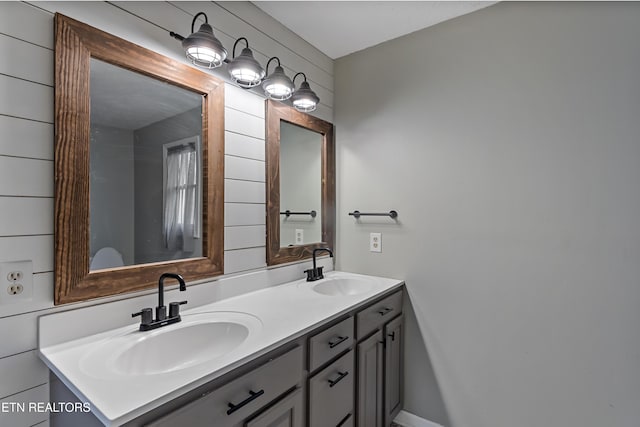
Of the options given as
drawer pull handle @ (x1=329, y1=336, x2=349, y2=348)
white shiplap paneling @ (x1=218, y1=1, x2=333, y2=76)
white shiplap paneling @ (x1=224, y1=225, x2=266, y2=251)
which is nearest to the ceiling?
white shiplap paneling @ (x1=218, y1=1, x2=333, y2=76)

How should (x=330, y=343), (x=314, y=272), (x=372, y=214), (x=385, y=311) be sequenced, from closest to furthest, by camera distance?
(x=330, y=343), (x=385, y=311), (x=314, y=272), (x=372, y=214)

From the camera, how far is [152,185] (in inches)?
50.3

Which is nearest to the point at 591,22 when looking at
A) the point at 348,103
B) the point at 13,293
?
the point at 348,103

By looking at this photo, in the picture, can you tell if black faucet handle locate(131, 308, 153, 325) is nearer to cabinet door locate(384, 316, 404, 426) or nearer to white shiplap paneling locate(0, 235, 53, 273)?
white shiplap paneling locate(0, 235, 53, 273)

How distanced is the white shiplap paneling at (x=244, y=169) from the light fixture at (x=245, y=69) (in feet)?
1.24

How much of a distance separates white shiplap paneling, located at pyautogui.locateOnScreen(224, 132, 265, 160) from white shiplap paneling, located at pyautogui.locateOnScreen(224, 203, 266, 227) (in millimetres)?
262

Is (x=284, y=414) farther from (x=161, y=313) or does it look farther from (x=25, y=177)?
(x=25, y=177)

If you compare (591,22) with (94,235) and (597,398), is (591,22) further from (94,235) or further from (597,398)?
(94,235)

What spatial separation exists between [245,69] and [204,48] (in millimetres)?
223

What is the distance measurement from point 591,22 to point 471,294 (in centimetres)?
143

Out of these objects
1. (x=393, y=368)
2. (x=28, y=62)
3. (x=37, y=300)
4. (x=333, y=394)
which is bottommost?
(x=393, y=368)

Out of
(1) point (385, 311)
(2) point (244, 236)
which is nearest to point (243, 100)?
(2) point (244, 236)

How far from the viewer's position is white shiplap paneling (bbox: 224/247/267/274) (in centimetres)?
153


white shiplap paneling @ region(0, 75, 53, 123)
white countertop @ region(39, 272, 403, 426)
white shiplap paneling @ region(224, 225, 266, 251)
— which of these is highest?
white shiplap paneling @ region(0, 75, 53, 123)
